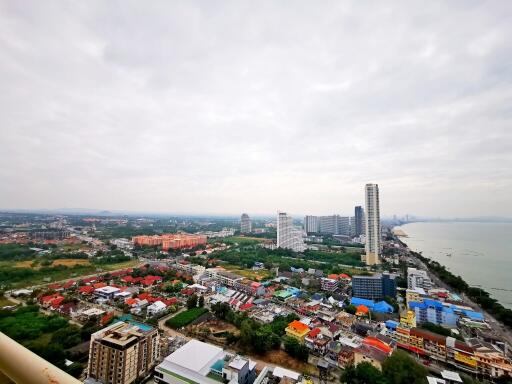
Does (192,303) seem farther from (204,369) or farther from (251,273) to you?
(251,273)

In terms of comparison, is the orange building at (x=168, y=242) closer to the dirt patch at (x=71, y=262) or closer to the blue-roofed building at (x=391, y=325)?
the dirt patch at (x=71, y=262)

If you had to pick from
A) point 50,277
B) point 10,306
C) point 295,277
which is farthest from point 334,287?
point 50,277

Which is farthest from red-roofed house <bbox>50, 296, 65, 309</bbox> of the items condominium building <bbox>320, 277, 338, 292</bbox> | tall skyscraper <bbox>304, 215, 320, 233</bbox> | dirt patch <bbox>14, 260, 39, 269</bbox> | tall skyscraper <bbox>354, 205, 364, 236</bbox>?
tall skyscraper <bbox>304, 215, 320, 233</bbox>

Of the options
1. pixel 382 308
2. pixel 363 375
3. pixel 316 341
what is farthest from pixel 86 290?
pixel 382 308

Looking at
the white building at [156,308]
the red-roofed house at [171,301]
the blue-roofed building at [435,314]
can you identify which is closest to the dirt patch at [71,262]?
the red-roofed house at [171,301]

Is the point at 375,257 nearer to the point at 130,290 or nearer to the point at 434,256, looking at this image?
the point at 434,256
